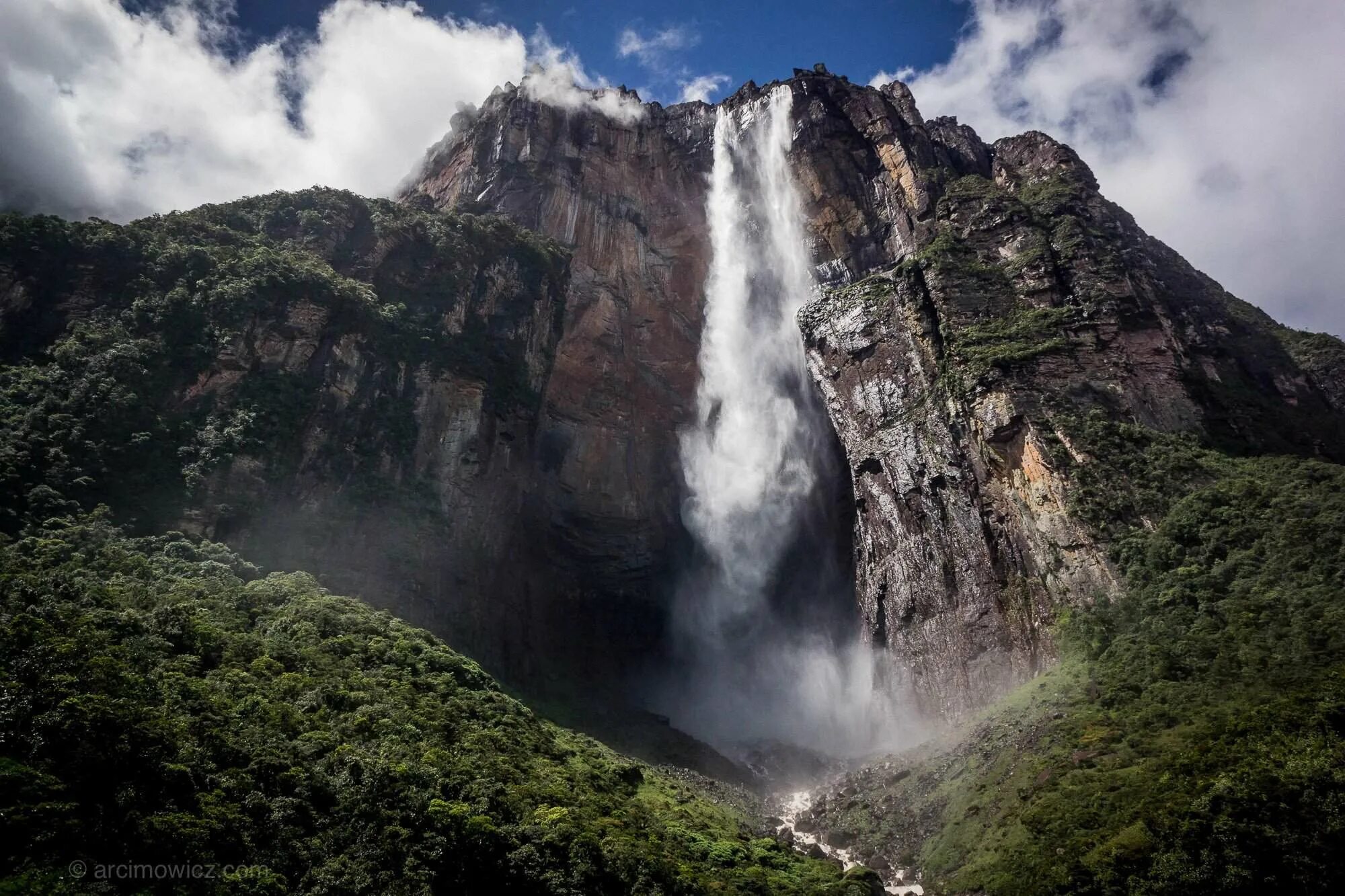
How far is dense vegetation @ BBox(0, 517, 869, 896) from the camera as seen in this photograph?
42.1ft

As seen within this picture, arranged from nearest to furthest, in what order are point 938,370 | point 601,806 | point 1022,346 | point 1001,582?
point 601,806, point 1001,582, point 1022,346, point 938,370

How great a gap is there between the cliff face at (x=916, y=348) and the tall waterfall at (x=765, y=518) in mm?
2404

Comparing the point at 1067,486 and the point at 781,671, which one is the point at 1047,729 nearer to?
the point at 1067,486

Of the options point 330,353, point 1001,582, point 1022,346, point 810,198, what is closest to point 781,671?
point 1001,582

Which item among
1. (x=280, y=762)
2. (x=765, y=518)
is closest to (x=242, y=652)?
(x=280, y=762)

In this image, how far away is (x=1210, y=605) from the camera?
26859 millimetres

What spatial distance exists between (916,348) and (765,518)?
53.3 ft

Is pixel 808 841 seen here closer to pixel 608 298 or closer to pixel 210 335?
pixel 210 335

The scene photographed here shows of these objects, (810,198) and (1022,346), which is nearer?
(1022,346)

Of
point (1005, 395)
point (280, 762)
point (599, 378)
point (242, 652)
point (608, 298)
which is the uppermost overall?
point (608, 298)

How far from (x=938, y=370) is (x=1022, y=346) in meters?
4.66

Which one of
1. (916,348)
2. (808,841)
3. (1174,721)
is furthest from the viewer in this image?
(916,348)

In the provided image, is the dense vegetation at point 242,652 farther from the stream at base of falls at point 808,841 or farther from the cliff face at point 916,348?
the cliff face at point 916,348

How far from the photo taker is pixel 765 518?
53469 millimetres
